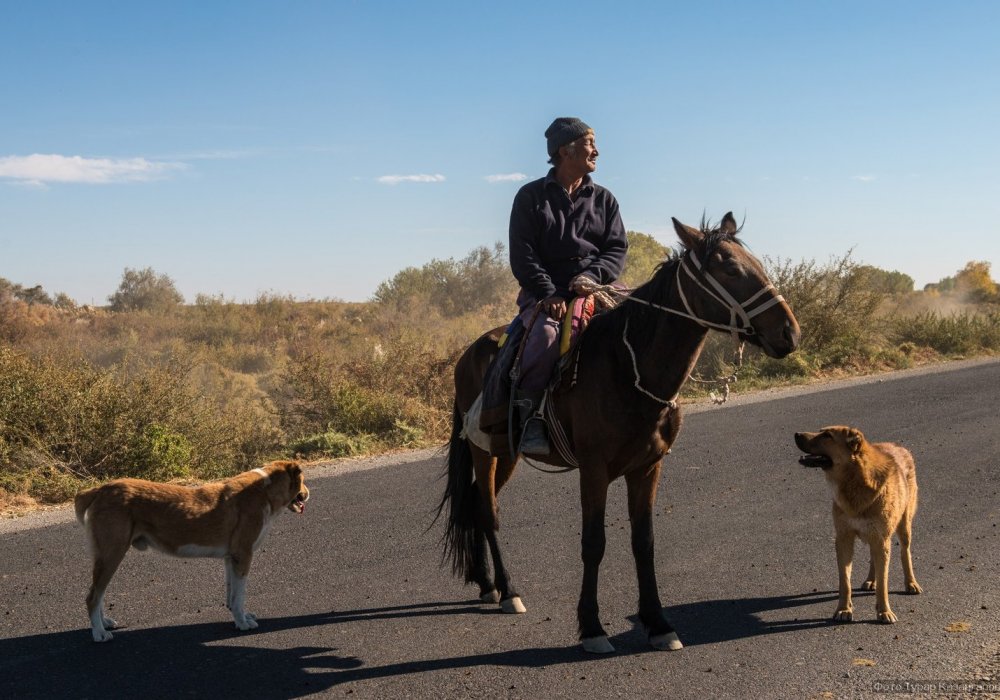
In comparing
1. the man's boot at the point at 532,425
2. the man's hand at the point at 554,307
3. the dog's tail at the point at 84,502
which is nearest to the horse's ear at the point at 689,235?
the man's hand at the point at 554,307

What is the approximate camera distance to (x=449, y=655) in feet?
16.6

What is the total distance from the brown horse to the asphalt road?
558 millimetres

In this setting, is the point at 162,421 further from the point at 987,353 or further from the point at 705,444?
the point at 987,353

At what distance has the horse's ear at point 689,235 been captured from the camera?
16.5 ft

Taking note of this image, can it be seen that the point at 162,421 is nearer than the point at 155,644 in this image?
No

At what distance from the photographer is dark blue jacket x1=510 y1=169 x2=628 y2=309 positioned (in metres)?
5.79

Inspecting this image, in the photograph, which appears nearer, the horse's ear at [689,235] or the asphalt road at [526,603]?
the asphalt road at [526,603]

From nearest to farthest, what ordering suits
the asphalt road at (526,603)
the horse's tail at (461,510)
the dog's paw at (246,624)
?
the asphalt road at (526,603) < the dog's paw at (246,624) < the horse's tail at (461,510)

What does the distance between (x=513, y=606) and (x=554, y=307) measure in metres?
1.96

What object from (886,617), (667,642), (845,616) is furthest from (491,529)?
(886,617)

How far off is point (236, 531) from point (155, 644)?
0.77m

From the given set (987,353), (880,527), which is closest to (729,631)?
(880,527)

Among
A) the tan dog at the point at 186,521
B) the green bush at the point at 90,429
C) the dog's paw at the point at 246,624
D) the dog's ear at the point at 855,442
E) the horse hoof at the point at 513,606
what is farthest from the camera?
the green bush at the point at 90,429

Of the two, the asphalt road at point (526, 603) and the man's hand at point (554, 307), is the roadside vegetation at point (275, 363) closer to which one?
the asphalt road at point (526, 603)
